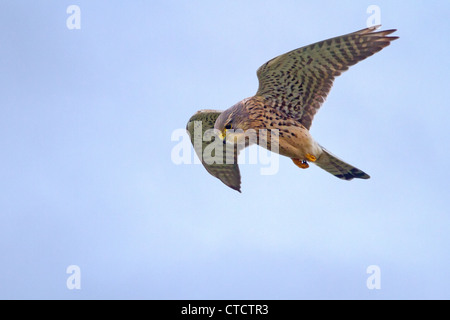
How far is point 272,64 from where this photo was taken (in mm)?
10055

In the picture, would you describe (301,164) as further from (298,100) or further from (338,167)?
(298,100)

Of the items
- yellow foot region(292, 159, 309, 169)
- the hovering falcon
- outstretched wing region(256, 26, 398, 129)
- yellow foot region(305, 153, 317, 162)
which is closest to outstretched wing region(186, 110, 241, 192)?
the hovering falcon

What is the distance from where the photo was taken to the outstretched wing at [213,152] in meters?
11.6

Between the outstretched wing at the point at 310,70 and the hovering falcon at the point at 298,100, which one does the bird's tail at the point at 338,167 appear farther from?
the outstretched wing at the point at 310,70

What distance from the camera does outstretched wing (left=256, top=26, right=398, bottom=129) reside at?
962 centimetres

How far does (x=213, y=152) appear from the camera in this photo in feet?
39.4

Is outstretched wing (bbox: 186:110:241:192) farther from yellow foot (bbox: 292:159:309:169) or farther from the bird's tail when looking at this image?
the bird's tail

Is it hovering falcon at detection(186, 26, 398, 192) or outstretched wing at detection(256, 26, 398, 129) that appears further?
hovering falcon at detection(186, 26, 398, 192)

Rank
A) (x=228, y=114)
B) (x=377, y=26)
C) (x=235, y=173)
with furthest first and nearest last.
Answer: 1. (x=235, y=173)
2. (x=228, y=114)
3. (x=377, y=26)

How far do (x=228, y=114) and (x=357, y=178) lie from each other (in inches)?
81.4

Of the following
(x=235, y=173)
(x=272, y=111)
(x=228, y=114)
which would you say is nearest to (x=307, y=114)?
(x=272, y=111)

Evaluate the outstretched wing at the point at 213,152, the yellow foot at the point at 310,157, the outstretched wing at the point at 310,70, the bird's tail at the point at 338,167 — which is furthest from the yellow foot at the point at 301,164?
the outstretched wing at the point at 213,152
